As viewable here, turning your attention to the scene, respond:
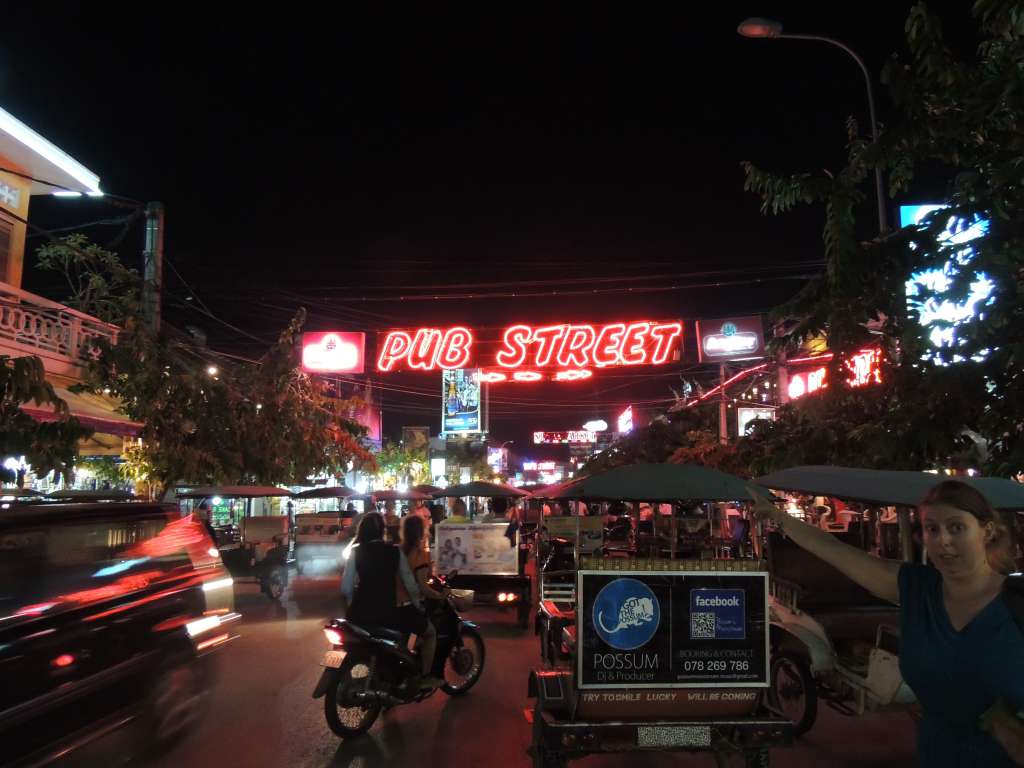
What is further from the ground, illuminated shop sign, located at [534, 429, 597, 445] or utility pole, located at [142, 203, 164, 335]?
illuminated shop sign, located at [534, 429, 597, 445]

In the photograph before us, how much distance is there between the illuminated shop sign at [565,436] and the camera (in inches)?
3738

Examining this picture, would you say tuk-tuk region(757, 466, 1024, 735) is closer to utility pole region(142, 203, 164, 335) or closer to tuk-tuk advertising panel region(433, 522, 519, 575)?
tuk-tuk advertising panel region(433, 522, 519, 575)

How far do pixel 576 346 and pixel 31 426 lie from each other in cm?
1613

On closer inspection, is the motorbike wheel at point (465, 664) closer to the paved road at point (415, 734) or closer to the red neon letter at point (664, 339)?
the paved road at point (415, 734)

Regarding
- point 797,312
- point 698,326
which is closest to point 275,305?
point 698,326

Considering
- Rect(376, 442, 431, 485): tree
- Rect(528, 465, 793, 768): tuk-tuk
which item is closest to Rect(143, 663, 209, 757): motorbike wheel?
Rect(528, 465, 793, 768): tuk-tuk

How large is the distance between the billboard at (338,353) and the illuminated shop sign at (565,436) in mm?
72417

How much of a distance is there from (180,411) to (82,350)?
81.7 inches

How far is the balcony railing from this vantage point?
39.2 ft

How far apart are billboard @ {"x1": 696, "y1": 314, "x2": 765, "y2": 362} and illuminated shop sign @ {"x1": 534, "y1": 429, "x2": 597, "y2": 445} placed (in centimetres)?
7290

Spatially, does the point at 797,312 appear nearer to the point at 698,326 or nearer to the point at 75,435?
the point at 75,435

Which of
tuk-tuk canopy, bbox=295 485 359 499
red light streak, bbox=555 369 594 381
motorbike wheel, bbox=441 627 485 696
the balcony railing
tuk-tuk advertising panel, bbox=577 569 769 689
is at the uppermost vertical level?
red light streak, bbox=555 369 594 381

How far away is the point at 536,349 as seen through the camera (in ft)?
72.7

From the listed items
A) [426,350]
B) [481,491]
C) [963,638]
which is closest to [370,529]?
[963,638]
